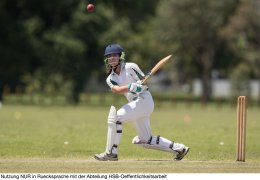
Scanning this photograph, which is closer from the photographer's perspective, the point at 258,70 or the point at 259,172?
the point at 259,172

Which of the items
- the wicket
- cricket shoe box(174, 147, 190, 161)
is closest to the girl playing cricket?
cricket shoe box(174, 147, 190, 161)

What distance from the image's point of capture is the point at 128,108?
12.8 m

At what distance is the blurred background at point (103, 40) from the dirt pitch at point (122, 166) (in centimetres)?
3296

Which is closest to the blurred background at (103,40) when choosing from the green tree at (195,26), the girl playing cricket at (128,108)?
the green tree at (195,26)

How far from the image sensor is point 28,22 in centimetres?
4700

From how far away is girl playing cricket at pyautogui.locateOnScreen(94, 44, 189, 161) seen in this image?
12.7 m

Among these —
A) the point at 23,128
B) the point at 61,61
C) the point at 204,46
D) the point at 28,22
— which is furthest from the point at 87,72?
the point at 23,128

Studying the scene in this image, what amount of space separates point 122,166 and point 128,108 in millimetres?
→ 1252

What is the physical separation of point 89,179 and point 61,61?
36.5m

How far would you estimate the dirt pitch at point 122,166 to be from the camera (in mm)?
11305

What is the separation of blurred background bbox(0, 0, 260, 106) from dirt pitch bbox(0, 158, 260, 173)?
33.0 m

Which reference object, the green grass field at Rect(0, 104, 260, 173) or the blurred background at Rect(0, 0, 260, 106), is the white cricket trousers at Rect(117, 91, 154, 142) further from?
the blurred background at Rect(0, 0, 260, 106)

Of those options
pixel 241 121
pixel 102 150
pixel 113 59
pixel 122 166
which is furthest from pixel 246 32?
pixel 122 166

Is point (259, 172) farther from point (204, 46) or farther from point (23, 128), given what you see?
point (204, 46)
